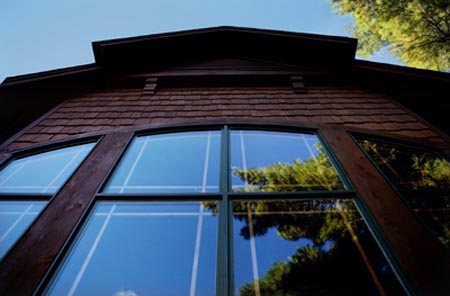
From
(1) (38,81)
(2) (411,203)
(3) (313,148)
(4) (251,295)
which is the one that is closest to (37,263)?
(4) (251,295)

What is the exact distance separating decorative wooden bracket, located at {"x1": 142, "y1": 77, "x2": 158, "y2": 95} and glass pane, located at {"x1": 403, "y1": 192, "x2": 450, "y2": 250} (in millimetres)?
3828

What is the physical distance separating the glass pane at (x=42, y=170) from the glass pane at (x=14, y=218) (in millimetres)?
232

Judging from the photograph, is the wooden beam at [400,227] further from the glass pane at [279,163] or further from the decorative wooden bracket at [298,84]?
the decorative wooden bracket at [298,84]

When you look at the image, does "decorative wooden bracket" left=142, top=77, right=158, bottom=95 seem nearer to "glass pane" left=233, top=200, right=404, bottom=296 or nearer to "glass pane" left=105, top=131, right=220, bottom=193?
"glass pane" left=105, top=131, right=220, bottom=193

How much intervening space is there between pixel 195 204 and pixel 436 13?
10.3 metres

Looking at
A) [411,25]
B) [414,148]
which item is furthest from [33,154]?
[411,25]

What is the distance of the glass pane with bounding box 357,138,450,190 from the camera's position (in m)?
2.79

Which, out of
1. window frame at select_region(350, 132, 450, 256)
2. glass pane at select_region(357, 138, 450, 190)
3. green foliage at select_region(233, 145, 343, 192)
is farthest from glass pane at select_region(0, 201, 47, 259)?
glass pane at select_region(357, 138, 450, 190)

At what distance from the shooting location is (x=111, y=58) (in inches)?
191

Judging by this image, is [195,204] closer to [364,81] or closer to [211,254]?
[211,254]

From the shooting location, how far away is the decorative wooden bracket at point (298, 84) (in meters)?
4.50

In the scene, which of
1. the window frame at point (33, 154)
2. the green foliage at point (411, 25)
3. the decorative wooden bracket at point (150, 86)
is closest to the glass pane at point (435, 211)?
the window frame at point (33, 154)

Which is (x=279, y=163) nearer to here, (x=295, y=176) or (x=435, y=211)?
(x=295, y=176)

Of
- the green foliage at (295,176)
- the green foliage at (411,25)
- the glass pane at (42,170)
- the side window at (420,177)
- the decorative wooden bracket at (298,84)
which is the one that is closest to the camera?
the side window at (420,177)
